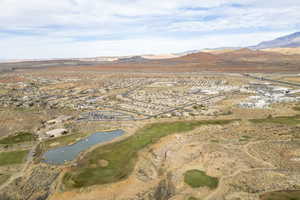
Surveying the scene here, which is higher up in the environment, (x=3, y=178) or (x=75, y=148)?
(x=75, y=148)

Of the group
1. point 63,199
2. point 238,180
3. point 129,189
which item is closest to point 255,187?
point 238,180

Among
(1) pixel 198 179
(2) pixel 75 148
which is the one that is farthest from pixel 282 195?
(2) pixel 75 148

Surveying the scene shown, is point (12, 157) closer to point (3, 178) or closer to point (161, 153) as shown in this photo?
point (3, 178)

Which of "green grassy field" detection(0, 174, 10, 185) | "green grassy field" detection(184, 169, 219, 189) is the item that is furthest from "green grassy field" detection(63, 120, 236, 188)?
"green grassy field" detection(0, 174, 10, 185)

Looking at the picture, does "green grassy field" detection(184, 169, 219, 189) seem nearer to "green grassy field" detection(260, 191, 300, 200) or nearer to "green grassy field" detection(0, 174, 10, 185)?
"green grassy field" detection(260, 191, 300, 200)

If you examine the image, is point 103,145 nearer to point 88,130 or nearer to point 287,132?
point 88,130

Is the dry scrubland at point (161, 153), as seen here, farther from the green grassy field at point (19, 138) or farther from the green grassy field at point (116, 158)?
the green grassy field at point (116, 158)
